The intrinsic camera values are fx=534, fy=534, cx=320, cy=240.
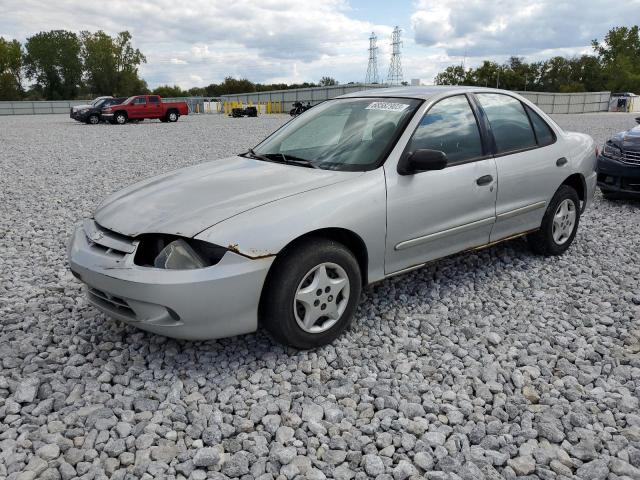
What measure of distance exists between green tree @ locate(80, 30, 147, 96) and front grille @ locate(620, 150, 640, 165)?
84.5 meters

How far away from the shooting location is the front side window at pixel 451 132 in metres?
3.74

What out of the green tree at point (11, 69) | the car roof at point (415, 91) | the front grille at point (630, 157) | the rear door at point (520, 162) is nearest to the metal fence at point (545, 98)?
the front grille at point (630, 157)

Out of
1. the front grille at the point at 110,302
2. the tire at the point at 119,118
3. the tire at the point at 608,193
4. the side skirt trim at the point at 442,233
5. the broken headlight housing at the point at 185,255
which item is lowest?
the tire at the point at 608,193

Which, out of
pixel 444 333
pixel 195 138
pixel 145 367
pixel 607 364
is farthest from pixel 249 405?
pixel 195 138

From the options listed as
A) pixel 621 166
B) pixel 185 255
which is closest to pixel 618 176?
pixel 621 166

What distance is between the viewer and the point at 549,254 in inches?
197

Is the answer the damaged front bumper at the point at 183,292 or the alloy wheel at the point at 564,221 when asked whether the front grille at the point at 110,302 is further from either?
the alloy wheel at the point at 564,221

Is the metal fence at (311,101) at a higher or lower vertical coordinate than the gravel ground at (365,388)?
higher

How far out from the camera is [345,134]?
385cm

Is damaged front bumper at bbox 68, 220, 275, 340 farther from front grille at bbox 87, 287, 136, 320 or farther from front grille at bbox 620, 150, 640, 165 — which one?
front grille at bbox 620, 150, 640, 165

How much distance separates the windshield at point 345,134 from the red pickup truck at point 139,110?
2533 centimetres

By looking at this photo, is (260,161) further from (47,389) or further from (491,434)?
(491,434)

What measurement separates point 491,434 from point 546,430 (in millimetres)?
265

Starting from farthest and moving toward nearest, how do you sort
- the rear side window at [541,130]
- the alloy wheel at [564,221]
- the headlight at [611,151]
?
the headlight at [611,151] < the alloy wheel at [564,221] < the rear side window at [541,130]
